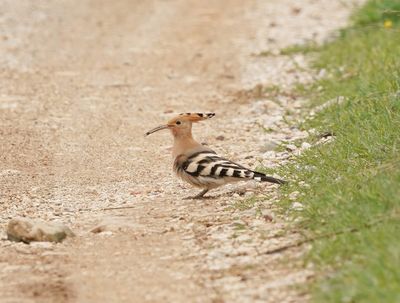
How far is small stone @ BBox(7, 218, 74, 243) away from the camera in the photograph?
6367 mm

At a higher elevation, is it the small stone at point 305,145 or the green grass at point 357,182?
the green grass at point 357,182

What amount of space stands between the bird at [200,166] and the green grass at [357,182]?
0.34 metres

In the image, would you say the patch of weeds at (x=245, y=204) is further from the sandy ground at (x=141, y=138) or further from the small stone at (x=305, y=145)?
the small stone at (x=305, y=145)

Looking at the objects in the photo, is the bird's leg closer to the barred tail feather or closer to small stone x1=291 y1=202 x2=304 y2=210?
the barred tail feather

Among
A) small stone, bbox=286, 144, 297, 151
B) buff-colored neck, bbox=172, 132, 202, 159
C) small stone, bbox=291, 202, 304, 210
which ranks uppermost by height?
buff-colored neck, bbox=172, 132, 202, 159

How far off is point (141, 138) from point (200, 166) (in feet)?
7.67

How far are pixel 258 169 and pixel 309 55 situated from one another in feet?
16.5

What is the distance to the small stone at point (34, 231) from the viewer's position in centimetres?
637

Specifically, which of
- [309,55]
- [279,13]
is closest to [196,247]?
[309,55]

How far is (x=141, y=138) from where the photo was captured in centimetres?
962

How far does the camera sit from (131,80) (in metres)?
12.0

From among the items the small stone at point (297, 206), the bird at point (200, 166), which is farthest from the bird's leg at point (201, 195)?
the small stone at point (297, 206)

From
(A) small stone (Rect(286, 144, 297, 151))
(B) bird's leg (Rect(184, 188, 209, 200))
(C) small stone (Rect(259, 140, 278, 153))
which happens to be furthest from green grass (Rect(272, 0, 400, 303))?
(B) bird's leg (Rect(184, 188, 209, 200))

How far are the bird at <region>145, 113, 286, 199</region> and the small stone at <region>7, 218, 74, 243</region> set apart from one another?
1.22 m
